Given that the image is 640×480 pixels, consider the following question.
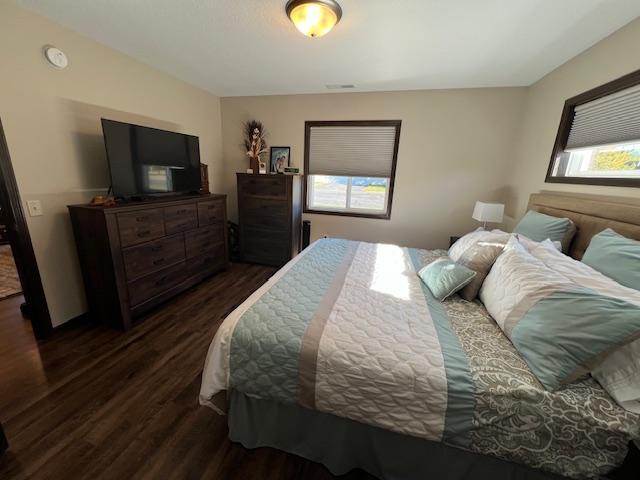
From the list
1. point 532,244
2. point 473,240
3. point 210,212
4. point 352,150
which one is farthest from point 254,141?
point 532,244

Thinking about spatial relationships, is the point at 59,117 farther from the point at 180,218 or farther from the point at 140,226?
the point at 180,218

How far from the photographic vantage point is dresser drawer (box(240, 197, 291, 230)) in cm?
336

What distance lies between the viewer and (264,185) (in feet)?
10.9

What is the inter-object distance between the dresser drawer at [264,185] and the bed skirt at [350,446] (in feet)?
8.31

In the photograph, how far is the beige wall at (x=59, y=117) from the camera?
1702 mm

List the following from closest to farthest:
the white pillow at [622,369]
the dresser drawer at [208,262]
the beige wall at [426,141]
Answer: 1. the white pillow at [622,369]
2. the dresser drawer at [208,262]
3. the beige wall at [426,141]

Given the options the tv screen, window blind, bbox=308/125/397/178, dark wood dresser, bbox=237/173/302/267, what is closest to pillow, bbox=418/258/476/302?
window blind, bbox=308/125/397/178

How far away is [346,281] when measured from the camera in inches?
66.7

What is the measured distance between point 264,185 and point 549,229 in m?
2.96

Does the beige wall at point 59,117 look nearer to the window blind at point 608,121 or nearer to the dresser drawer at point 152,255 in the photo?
the dresser drawer at point 152,255

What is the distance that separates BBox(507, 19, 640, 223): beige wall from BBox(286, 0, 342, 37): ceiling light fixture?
6.41 ft

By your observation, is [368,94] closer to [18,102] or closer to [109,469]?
[18,102]

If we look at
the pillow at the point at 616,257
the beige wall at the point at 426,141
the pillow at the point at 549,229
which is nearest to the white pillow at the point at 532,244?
the pillow at the point at 549,229

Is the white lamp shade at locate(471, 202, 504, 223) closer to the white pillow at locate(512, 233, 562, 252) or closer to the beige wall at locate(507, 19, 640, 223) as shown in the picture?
the beige wall at locate(507, 19, 640, 223)
